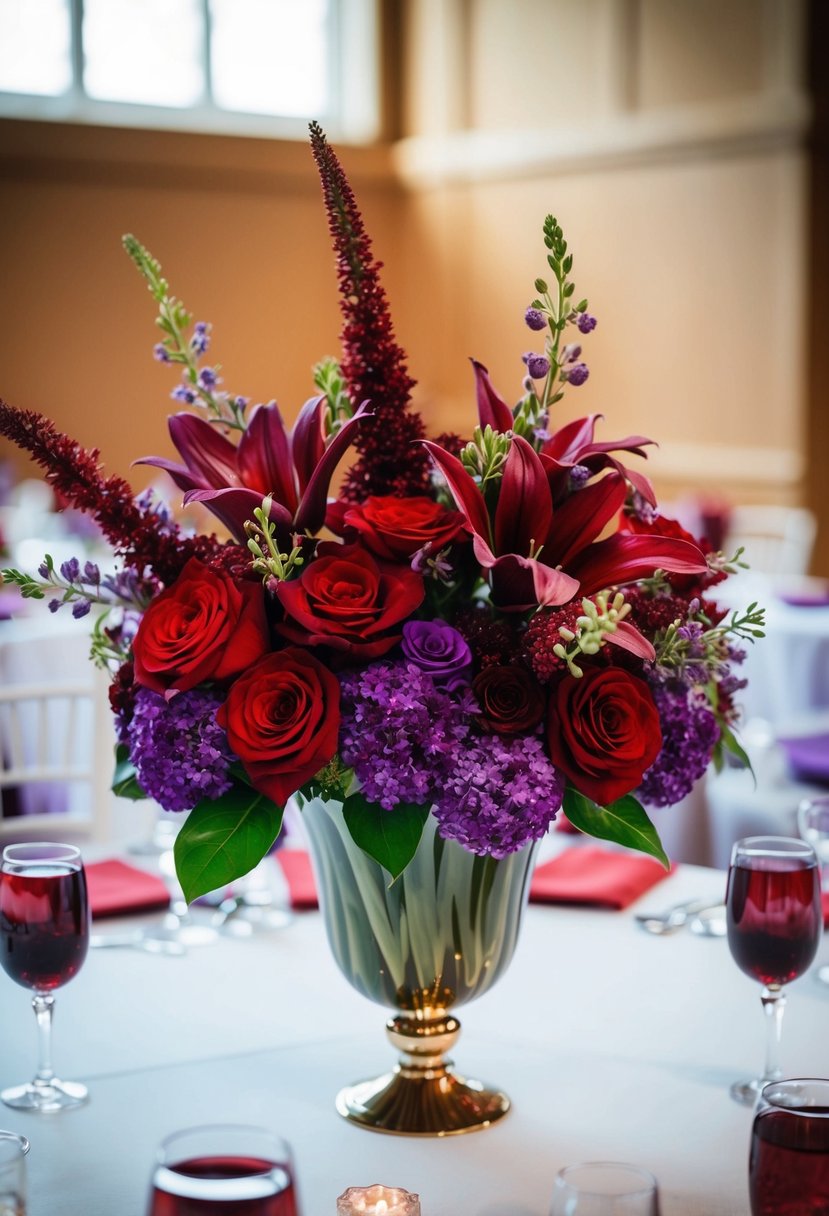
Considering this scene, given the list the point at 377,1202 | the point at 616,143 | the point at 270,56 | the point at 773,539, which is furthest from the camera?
the point at 270,56

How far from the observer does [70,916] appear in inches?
45.0

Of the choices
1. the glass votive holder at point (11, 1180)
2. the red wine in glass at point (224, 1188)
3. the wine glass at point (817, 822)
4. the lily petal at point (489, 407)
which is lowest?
the wine glass at point (817, 822)

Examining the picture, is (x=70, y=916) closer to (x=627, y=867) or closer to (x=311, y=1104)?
(x=311, y=1104)

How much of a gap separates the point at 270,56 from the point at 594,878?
6742 mm

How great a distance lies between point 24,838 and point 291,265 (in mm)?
4790

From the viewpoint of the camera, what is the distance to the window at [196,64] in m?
6.96

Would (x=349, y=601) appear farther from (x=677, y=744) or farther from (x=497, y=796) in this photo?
(x=677, y=744)

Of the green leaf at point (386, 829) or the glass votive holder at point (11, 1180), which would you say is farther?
the green leaf at point (386, 829)

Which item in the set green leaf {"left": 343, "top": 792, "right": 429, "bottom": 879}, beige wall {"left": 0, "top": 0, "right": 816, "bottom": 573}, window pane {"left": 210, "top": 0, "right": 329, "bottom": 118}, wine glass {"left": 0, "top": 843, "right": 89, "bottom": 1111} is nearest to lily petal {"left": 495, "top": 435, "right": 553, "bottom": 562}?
green leaf {"left": 343, "top": 792, "right": 429, "bottom": 879}

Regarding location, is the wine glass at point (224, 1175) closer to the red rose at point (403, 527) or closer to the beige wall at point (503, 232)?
the red rose at point (403, 527)

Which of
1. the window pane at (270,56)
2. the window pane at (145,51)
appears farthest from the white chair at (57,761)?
the window pane at (270,56)

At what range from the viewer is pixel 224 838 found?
1023 mm

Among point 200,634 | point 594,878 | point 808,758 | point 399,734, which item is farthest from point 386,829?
point 808,758

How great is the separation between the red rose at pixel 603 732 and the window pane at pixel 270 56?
22.7ft
